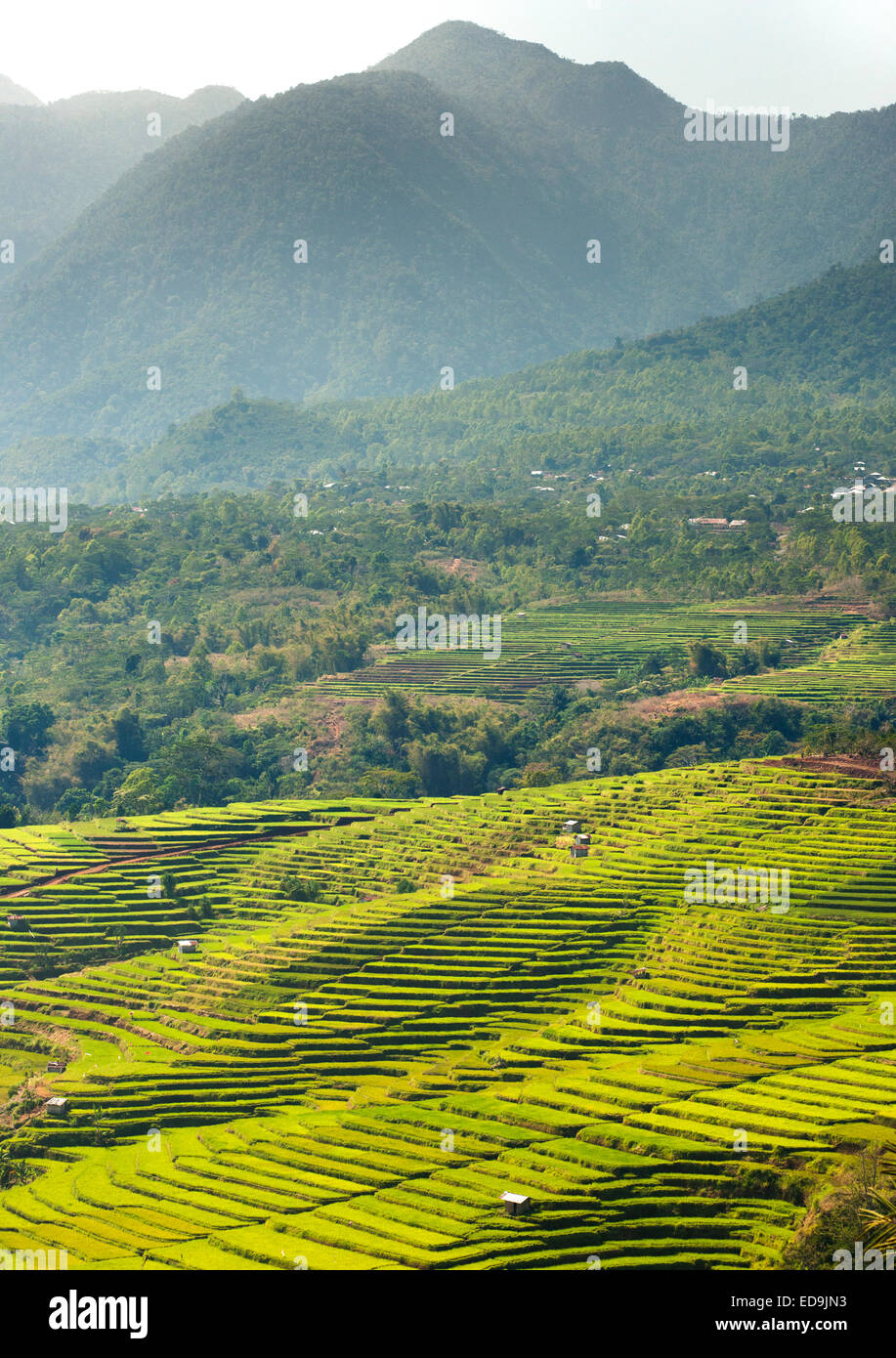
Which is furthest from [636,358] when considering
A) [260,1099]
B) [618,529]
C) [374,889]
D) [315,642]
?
[260,1099]

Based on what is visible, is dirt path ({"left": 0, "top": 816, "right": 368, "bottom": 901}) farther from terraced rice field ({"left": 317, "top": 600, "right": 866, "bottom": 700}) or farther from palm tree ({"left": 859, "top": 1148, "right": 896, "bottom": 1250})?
palm tree ({"left": 859, "top": 1148, "right": 896, "bottom": 1250})

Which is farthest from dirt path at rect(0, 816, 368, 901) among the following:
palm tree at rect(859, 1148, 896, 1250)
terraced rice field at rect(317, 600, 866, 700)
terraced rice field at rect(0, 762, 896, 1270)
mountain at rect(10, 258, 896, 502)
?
mountain at rect(10, 258, 896, 502)

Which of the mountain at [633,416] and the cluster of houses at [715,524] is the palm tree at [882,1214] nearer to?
the cluster of houses at [715,524]

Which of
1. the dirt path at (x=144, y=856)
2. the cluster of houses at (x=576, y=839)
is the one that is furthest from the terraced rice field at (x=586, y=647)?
the cluster of houses at (x=576, y=839)

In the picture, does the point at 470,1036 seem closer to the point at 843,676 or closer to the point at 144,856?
the point at 144,856

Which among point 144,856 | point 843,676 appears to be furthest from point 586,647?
point 144,856
